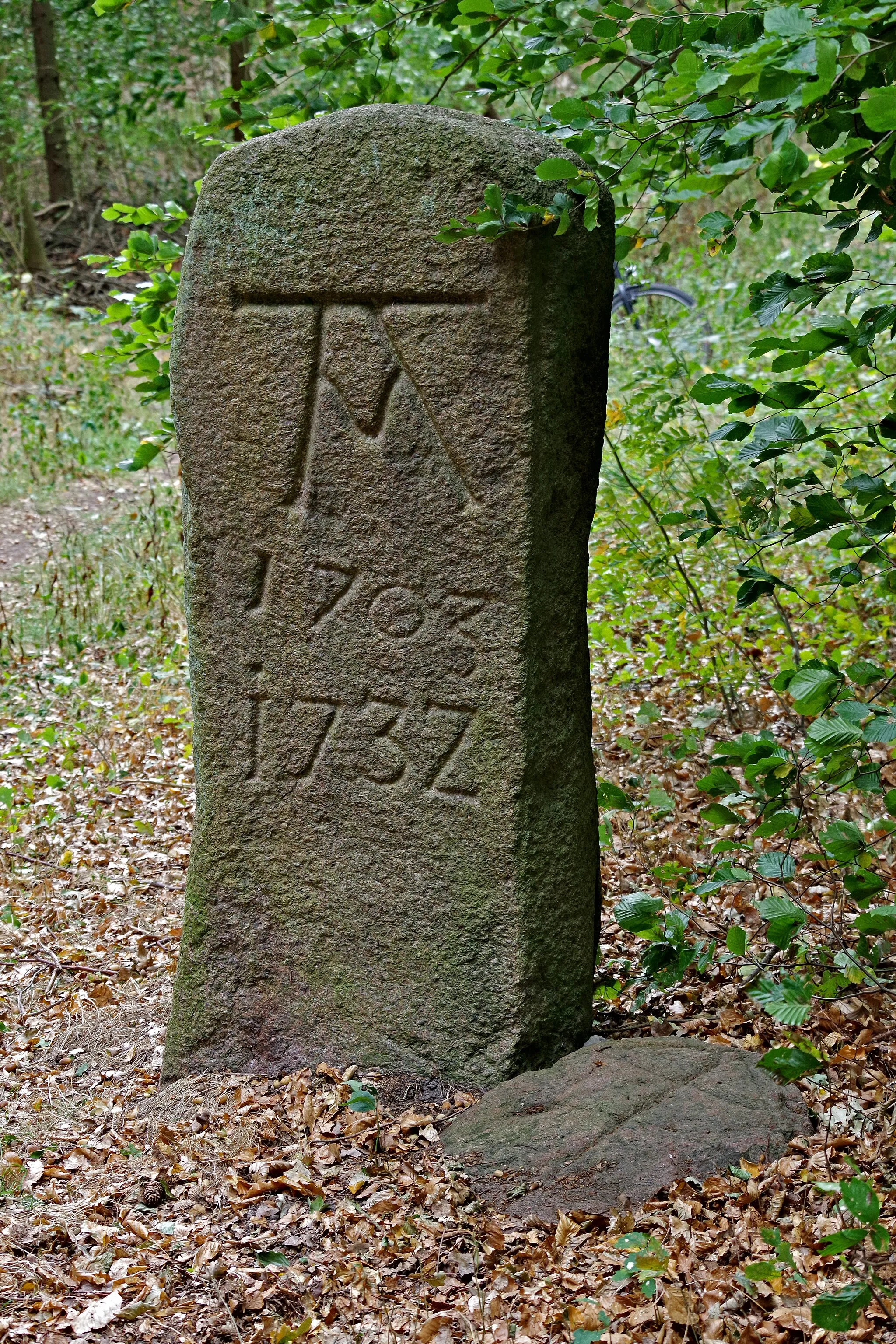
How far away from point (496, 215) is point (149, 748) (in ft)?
11.0

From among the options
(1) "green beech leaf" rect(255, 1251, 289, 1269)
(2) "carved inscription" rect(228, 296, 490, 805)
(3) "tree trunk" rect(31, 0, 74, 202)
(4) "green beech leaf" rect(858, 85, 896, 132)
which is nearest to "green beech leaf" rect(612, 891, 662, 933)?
(2) "carved inscription" rect(228, 296, 490, 805)

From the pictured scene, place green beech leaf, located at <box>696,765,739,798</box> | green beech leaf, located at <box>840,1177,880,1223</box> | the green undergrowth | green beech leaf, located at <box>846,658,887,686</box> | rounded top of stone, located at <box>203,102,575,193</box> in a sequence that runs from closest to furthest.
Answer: green beech leaf, located at <box>840,1177,880,1223</box>, green beech leaf, located at <box>846,658,887,686</box>, green beech leaf, located at <box>696,765,739,798</box>, rounded top of stone, located at <box>203,102,575,193</box>, the green undergrowth

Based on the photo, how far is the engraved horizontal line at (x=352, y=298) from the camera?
262cm

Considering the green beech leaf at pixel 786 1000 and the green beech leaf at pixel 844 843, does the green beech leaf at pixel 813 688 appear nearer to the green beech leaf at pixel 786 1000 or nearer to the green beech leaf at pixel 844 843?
the green beech leaf at pixel 844 843

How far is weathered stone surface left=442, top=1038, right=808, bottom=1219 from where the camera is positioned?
239 centimetres

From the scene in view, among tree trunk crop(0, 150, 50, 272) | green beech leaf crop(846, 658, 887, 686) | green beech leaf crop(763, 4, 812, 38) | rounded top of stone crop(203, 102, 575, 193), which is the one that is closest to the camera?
green beech leaf crop(763, 4, 812, 38)

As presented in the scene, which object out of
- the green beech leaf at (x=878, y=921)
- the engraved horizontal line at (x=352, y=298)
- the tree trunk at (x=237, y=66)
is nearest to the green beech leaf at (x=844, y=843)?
the green beech leaf at (x=878, y=921)

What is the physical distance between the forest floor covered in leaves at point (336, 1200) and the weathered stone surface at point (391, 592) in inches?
10.8

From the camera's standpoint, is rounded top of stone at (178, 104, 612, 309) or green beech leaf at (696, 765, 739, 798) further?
rounded top of stone at (178, 104, 612, 309)

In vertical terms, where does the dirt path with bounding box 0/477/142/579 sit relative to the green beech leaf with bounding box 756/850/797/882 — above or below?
above

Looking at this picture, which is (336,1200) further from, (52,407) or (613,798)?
(52,407)

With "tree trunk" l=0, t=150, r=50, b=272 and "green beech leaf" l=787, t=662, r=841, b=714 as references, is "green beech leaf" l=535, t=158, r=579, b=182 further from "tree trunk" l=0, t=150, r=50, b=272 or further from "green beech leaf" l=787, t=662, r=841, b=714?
"tree trunk" l=0, t=150, r=50, b=272

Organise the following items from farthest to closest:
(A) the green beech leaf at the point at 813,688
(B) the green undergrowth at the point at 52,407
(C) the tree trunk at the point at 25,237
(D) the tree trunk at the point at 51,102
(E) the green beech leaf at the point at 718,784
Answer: (D) the tree trunk at the point at 51,102
(C) the tree trunk at the point at 25,237
(B) the green undergrowth at the point at 52,407
(E) the green beech leaf at the point at 718,784
(A) the green beech leaf at the point at 813,688

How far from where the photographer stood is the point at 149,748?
5.21m
